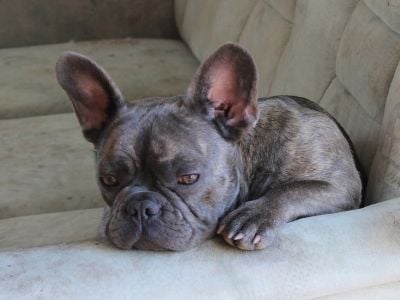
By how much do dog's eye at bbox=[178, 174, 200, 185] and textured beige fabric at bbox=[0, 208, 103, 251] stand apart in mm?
427

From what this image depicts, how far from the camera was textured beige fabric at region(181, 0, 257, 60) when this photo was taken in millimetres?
2365

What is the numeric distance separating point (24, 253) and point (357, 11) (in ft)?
2.97

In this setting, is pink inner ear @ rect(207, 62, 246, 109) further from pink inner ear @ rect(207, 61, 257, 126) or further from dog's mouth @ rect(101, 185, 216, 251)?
dog's mouth @ rect(101, 185, 216, 251)

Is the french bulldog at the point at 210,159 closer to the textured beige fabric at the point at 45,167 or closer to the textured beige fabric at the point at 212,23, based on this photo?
the textured beige fabric at the point at 45,167

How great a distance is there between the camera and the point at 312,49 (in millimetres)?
1836

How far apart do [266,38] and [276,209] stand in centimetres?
92

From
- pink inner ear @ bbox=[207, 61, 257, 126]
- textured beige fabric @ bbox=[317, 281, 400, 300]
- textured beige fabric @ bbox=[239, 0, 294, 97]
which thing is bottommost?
textured beige fabric @ bbox=[239, 0, 294, 97]

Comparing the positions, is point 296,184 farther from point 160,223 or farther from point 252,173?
point 160,223

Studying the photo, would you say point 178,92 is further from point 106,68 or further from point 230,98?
point 230,98

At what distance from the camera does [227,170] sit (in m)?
1.41

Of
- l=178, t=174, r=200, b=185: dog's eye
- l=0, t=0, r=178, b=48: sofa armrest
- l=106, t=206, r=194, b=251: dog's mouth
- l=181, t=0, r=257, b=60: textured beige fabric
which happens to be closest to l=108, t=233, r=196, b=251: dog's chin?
l=106, t=206, r=194, b=251: dog's mouth

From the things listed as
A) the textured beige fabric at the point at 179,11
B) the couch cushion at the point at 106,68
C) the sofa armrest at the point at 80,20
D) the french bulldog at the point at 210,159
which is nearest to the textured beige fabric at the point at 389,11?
the french bulldog at the point at 210,159

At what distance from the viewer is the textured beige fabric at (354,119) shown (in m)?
1.56

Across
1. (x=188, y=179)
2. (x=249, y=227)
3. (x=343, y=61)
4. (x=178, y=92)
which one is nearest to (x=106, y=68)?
(x=178, y=92)
